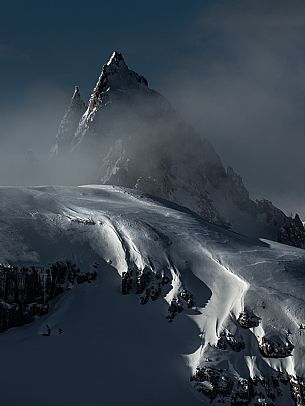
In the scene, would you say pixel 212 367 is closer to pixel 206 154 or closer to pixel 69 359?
pixel 69 359

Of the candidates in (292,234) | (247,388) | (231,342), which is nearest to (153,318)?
(231,342)

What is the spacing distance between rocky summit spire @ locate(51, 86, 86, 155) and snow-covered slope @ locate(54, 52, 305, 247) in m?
1.73

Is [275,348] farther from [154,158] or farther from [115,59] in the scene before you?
[115,59]

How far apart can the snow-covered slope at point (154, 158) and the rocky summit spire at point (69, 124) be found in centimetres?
173

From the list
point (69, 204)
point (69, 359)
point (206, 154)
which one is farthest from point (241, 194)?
point (69, 359)

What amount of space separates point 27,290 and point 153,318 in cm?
1407

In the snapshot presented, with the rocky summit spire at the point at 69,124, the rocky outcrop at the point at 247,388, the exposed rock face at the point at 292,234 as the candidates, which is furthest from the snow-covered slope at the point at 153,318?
the rocky summit spire at the point at 69,124

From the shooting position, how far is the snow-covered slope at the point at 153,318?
167 ft

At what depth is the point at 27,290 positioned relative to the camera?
58.7 metres

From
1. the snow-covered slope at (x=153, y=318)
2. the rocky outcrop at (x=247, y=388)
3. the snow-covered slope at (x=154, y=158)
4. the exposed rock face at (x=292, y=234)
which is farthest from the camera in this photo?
the exposed rock face at (x=292, y=234)

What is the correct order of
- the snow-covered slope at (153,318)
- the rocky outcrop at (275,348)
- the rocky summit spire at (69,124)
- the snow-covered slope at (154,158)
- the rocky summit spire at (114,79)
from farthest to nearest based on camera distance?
the rocky summit spire at (69,124)
the rocky summit spire at (114,79)
the snow-covered slope at (154,158)
the rocky outcrop at (275,348)
the snow-covered slope at (153,318)

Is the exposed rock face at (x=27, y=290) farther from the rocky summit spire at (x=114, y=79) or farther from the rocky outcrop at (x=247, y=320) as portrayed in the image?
the rocky summit spire at (x=114, y=79)

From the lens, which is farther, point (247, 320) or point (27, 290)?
point (27, 290)

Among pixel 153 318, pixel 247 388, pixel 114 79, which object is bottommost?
pixel 247 388
